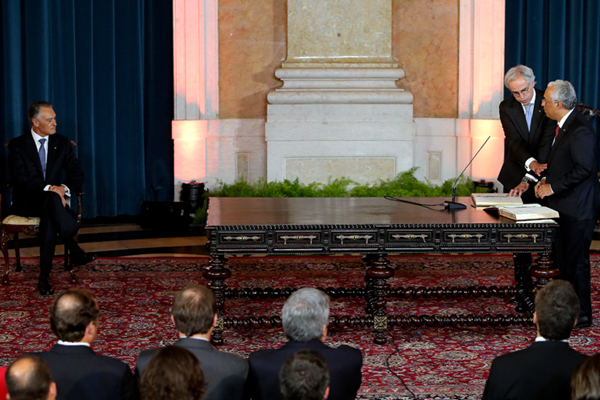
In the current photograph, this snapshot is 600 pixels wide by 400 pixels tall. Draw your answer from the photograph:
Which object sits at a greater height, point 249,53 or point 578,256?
point 249,53

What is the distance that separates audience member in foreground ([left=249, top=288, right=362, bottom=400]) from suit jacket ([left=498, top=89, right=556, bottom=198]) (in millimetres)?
2910

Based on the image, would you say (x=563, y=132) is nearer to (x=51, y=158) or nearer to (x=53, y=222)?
(x=53, y=222)

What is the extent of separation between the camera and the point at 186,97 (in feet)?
30.0

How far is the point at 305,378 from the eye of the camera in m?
1.95

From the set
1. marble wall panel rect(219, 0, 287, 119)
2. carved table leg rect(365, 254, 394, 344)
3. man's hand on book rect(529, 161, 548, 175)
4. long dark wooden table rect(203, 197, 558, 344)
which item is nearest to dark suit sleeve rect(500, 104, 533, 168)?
man's hand on book rect(529, 161, 548, 175)

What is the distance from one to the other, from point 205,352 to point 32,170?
405 cm

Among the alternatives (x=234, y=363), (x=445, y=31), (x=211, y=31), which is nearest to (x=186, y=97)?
(x=211, y=31)

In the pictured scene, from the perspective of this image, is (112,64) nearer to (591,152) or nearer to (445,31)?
(445,31)

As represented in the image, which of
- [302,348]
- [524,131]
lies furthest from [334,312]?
[302,348]

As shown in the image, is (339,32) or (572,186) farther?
(339,32)

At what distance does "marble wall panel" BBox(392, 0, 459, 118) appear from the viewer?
359 inches

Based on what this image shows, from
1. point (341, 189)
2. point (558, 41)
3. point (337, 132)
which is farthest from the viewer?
point (558, 41)

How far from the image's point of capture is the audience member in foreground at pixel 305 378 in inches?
76.5

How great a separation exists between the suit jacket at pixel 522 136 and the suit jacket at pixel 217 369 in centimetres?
314
